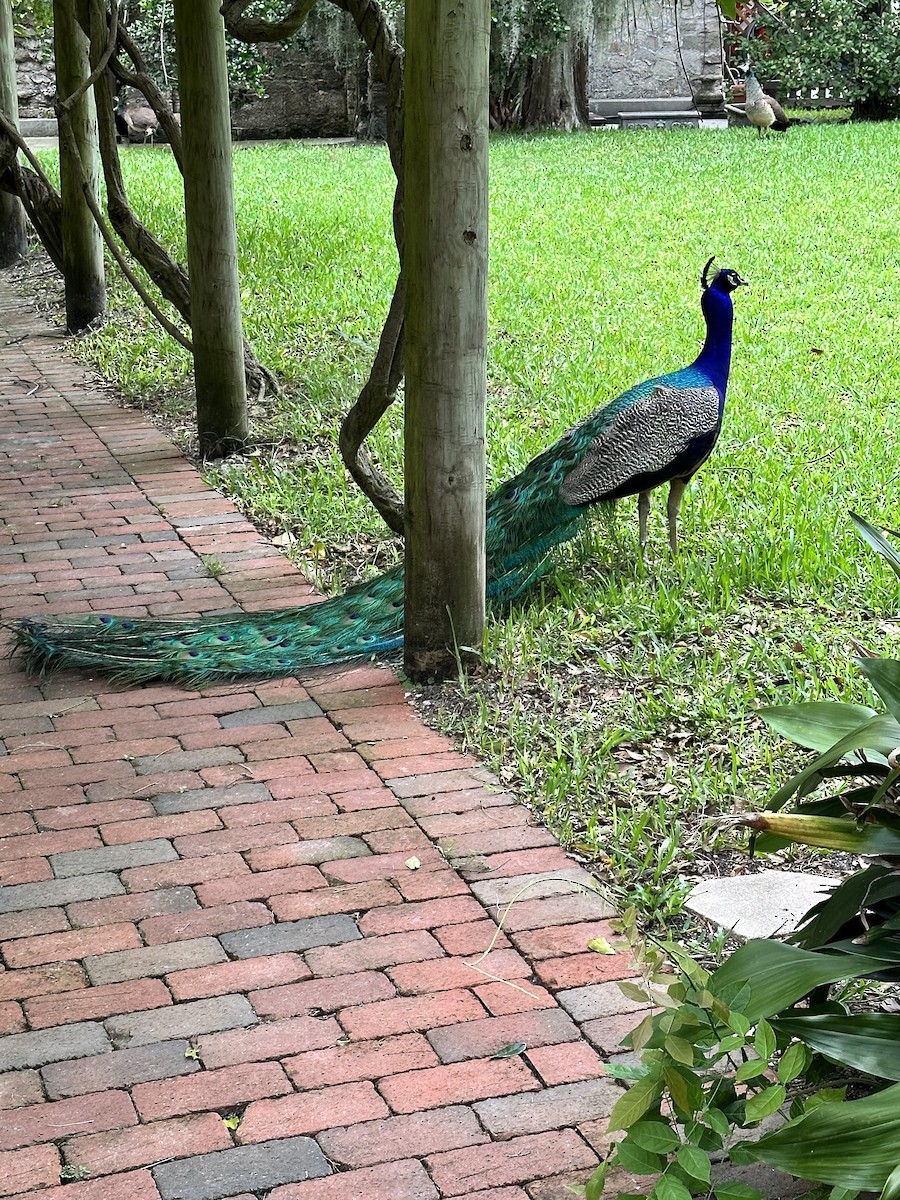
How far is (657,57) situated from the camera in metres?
22.4

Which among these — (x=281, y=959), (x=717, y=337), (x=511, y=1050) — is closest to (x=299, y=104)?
(x=717, y=337)

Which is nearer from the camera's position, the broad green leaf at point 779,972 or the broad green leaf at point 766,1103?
the broad green leaf at point 766,1103

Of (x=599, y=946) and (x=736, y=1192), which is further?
(x=599, y=946)

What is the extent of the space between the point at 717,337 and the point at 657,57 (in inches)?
751

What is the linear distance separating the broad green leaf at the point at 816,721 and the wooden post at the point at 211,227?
455 centimetres

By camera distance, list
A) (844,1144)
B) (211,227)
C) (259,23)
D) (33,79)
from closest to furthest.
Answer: (844,1144) < (259,23) < (211,227) < (33,79)

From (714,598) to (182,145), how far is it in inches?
138

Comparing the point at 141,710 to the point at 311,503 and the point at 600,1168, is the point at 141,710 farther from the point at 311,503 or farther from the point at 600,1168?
the point at 600,1168

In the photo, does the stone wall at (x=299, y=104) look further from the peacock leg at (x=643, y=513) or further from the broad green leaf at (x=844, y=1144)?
the broad green leaf at (x=844, y=1144)

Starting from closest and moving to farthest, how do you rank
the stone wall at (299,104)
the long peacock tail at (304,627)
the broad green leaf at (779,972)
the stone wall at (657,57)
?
the broad green leaf at (779,972), the long peacock tail at (304,627), the stone wall at (657,57), the stone wall at (299,104)

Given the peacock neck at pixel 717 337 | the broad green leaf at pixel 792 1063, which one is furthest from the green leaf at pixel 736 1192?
the peacock neck at pixel 717 337

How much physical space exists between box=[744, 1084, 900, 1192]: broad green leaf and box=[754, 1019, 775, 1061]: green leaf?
0.34 feet

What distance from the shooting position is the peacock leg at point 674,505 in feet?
16.5

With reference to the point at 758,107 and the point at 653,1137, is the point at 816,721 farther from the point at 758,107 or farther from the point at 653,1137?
the point at 758,107
